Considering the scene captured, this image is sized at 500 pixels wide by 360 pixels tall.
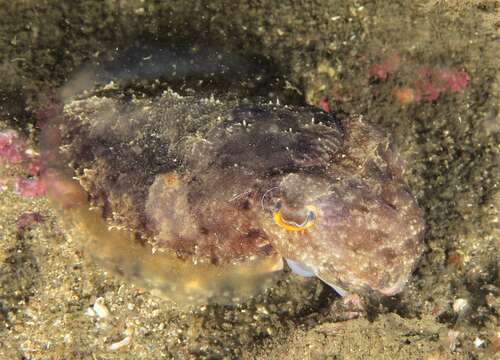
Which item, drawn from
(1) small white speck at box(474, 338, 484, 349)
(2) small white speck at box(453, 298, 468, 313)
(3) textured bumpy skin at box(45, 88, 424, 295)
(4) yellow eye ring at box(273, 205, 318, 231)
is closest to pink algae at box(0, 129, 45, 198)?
(3) textured bumpy skin at box(45, 88, 424, 295)

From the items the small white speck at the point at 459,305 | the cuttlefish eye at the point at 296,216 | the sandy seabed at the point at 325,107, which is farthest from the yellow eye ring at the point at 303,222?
the small white speck at the point at 459,305

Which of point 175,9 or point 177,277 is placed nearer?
point 177,277

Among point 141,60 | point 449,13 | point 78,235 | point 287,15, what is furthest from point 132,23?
point 449,13

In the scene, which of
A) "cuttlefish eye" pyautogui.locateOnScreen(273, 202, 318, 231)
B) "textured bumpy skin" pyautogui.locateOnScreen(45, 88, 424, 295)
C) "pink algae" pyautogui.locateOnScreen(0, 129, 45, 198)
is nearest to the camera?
"cuttlefish eye" pyautogui.locateOnScreen(273, 202, 318, 231)

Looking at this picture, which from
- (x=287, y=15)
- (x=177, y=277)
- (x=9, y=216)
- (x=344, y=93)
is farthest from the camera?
(x=344, y=93)

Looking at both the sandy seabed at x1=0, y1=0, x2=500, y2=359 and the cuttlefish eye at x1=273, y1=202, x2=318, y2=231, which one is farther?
the sandy seabed at x1=0, y1=0, x2=500, y2=359

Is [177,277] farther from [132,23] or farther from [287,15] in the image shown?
[287,15]

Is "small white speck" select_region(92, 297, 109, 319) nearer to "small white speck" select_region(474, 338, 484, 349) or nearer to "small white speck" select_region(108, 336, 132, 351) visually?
"small white speck" select_region(108, 336, 132, 351)

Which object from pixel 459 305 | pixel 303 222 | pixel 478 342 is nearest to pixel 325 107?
pixel 303 222
